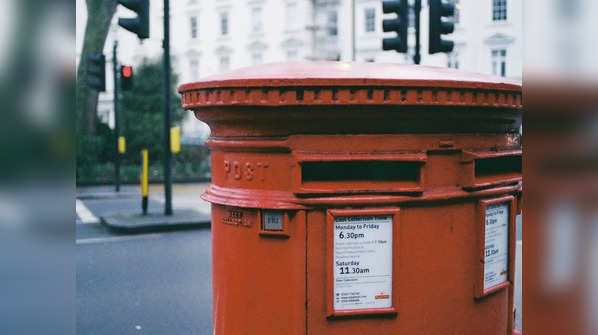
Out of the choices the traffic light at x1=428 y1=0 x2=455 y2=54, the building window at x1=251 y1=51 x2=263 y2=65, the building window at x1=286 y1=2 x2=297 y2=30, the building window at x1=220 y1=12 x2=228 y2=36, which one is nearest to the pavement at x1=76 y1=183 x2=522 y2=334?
the traffic light at x1=428 y1=0 x2=455 y2=54

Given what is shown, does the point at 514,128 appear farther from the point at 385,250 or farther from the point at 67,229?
the point at 67,229

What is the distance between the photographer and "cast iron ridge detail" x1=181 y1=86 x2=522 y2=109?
2010 mm

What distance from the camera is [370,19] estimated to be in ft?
119

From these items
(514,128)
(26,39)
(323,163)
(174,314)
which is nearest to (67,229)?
(26,39)

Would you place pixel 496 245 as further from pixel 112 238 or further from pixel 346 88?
pixel 112 238

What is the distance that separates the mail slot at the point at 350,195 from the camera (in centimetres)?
209

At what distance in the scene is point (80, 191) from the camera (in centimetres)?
1767

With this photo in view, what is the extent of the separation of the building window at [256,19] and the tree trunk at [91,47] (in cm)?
1795

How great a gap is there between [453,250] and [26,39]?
1679 millimetres

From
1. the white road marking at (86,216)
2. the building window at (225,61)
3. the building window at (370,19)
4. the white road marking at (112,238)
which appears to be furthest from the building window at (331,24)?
the building window at (225,61)

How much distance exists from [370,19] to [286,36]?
18.0 ft

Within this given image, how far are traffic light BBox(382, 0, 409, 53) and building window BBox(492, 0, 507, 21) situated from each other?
25474 millimetres

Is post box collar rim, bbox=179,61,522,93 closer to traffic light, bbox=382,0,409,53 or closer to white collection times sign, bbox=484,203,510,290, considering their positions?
white collection times sign, bbox=484,203,510,290

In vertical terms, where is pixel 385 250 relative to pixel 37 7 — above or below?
below
